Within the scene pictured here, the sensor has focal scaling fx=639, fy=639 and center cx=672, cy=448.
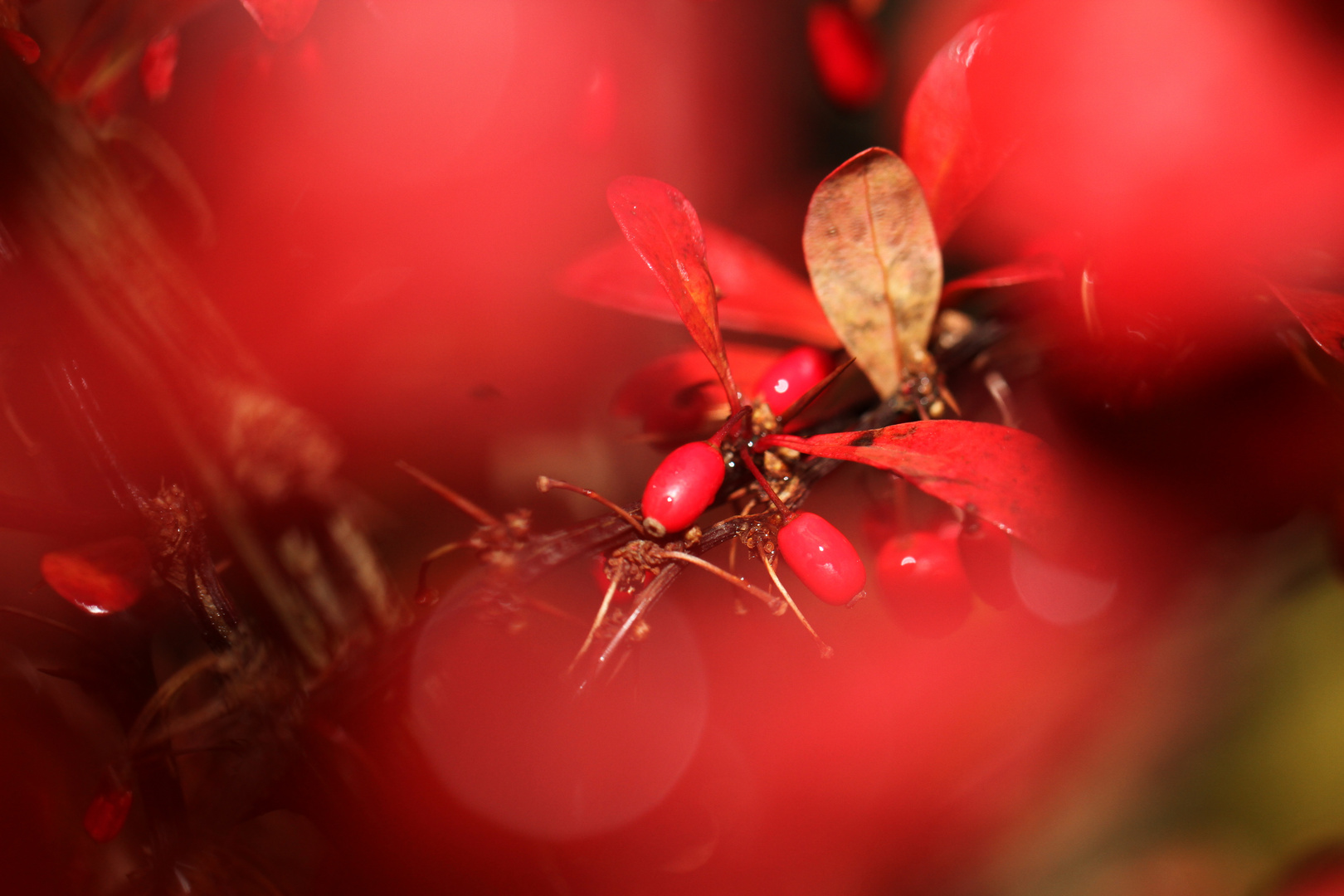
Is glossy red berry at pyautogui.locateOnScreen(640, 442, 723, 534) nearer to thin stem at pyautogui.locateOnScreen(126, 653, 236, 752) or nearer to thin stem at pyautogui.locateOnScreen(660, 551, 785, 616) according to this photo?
thin stem at pyautogui.locateOnScreen(660, 551, 785, 616)

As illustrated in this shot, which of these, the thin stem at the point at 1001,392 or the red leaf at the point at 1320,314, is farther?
the thin stem at the point at 1001,392

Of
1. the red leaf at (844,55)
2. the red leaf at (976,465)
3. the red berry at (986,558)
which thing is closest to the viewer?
the red leaf at (976,465)

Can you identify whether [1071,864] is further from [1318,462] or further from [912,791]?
[1318,462]

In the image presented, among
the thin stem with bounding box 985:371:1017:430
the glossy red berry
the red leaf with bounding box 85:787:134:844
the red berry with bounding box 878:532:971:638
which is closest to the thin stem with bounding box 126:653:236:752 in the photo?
the red leaf with bounding box 85:787:134:844

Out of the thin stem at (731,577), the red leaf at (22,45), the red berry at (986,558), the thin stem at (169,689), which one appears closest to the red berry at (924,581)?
the red berry at (986,558)

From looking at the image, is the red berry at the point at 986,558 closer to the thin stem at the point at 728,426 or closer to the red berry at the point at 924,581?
the red berry at the point at 924,581

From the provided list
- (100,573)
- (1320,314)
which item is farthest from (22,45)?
(1320,314)
